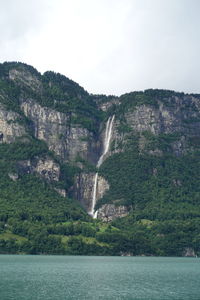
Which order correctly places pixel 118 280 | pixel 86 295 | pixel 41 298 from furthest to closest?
pixel 118 280 → pixel 86 295 → pixel 41 298

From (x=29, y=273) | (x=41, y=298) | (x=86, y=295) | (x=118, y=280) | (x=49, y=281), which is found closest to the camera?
(x=41, y=298)

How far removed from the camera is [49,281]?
110 metres

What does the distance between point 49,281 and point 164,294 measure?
91.3ft

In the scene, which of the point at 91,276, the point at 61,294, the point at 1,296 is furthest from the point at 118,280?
the point at 1,296

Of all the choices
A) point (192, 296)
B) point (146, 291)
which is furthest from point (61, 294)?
point (192, 296)

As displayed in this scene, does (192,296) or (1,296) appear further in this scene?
(192,296)

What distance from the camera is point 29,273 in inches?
4988

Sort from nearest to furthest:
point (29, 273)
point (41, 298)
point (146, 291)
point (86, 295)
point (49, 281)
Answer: point (41, 298)
point (86, 295)
point (146, 291)
point (49, 281)
point (29, 273)

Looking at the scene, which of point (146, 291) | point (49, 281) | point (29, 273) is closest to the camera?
point (146, 291)

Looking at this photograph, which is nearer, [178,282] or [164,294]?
[164,294]

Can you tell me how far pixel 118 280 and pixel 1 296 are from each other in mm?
38136

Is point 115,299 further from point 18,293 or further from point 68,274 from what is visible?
point 68,274

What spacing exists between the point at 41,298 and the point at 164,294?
22602mm

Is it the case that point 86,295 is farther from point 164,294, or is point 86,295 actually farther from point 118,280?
point 118,280
